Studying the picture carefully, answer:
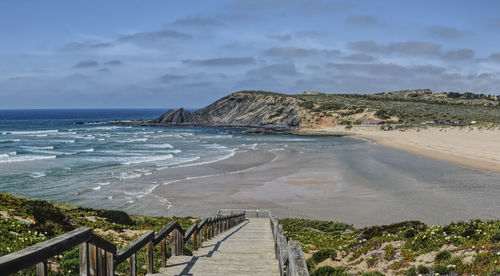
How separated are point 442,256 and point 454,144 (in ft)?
188

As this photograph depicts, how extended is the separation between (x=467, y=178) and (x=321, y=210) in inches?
642

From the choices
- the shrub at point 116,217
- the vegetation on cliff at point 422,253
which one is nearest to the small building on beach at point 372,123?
the shrub at point 116,217

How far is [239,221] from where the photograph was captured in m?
18.5

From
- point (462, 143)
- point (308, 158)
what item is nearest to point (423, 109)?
point (462, 143)

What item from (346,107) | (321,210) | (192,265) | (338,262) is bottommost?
(321,210)

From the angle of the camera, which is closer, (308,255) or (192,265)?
(192,265)

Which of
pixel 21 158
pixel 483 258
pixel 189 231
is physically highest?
pixel 189 231

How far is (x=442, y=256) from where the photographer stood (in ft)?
27.4

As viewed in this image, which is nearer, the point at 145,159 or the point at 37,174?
the point at 37,174

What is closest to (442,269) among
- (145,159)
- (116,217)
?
(116,217)

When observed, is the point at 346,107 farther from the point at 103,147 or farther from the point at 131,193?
the point at 131,193

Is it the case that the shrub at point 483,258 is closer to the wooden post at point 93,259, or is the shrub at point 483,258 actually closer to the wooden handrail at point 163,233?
the wooden handrail at point 163,233

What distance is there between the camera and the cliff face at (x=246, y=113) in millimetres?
126556

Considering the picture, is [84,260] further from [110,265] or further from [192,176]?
[192,176]
